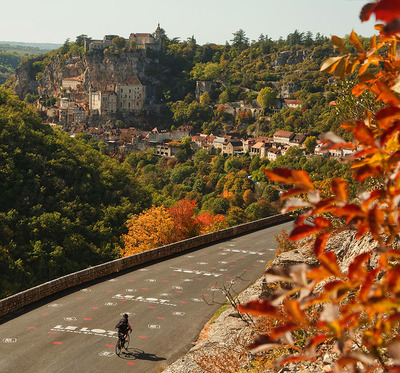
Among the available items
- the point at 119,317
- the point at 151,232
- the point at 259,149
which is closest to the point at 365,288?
the point at 119,317

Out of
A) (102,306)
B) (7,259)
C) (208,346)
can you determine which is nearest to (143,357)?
(208,346)

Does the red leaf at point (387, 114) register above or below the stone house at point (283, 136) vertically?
above

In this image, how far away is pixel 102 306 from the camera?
1191 cm

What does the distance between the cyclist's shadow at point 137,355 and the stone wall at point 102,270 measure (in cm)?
349

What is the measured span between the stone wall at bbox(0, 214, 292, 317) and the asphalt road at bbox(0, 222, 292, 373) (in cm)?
25

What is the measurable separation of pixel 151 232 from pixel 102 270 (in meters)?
6.56

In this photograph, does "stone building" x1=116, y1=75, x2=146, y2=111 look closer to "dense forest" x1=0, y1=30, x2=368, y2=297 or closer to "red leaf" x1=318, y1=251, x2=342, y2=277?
"dense forest" x1=0, y1=30, x2=368, y2=297

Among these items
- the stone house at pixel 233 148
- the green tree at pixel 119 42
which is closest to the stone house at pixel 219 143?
the stone house at pixel 233 148

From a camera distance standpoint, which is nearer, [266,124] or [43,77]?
[266,124]

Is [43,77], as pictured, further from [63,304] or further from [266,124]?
[63,304]

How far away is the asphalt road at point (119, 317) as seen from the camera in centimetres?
902

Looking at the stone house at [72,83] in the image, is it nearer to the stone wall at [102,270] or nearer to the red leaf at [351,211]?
the stone wall at [102,270]

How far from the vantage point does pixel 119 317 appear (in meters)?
11.2

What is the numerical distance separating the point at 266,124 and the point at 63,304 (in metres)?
85.7
